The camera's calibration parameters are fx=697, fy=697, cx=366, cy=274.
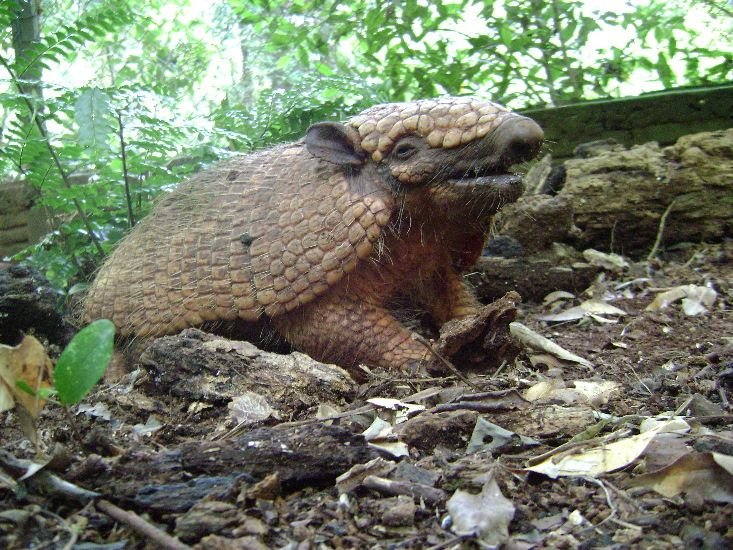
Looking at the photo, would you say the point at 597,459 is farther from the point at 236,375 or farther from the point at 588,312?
the point at 588,312

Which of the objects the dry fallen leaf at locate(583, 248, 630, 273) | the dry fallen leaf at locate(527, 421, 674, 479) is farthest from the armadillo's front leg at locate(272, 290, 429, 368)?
the dry fallen leaf at locate(583, 248, 630, 273)

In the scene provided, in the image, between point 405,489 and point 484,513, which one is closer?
point 484,513

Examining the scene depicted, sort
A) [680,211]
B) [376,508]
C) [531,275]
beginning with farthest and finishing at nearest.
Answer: [680,211]
[531,275]
[376,508]

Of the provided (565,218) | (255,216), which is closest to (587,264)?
(565,218)

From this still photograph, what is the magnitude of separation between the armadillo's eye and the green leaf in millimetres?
2165

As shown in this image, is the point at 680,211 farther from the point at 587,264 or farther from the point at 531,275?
the point at 531,275

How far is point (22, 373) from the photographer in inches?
82.9

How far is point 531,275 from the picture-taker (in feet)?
18.4

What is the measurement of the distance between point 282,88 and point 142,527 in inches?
272

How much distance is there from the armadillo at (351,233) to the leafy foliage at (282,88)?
1.12 m

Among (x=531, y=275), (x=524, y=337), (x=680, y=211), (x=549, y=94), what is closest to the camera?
(x=524, y=337)

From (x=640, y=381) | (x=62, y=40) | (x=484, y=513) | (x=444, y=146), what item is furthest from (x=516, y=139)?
(x=62, y=40)

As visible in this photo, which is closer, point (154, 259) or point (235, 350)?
point (235, 350)

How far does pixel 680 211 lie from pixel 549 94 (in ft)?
8.81
